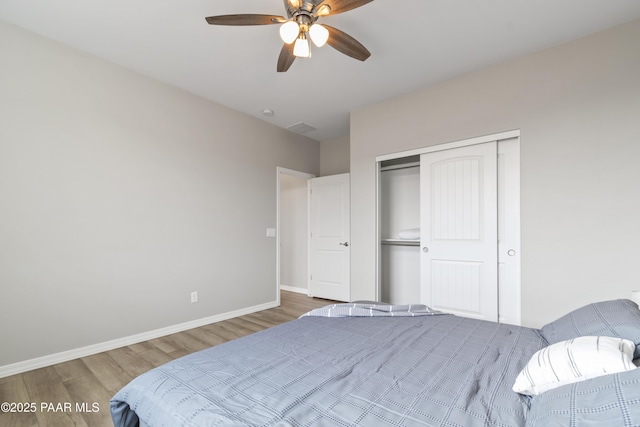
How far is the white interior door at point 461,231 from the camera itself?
288 centimetres

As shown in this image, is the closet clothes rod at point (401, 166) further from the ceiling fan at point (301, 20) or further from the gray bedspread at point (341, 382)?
the gray bedspread at point (341, 382)

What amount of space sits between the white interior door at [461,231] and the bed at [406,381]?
1.41 meters

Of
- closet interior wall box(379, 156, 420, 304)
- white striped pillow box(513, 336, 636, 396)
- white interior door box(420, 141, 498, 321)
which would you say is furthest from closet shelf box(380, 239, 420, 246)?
white striped pillow box(513, 336, 636, 396)

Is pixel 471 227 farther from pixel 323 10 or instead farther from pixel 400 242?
pixel 323 10

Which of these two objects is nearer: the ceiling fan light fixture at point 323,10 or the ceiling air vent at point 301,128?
the ceiling fan light fixture at point 323,10

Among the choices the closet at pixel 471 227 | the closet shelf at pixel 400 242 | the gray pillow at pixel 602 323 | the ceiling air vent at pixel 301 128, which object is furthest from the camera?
the ceiling air vent at pixel 301 128

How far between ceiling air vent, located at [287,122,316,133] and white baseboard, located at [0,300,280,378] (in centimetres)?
286

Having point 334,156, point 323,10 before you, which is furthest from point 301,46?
point 334,156

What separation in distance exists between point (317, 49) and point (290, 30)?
880mm

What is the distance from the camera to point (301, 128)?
15.0ft

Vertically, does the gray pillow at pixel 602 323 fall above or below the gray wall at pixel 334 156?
below

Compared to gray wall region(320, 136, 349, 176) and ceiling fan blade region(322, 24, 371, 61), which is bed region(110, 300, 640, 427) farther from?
gray wall region(320, 136, 349, 176)

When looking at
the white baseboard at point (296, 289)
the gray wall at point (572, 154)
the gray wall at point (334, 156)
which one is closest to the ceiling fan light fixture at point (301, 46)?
the gray wall at point (572, 154)

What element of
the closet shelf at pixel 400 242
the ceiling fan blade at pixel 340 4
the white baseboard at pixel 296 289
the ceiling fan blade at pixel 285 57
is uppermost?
the ceiling fan blade at pixel 340 4
